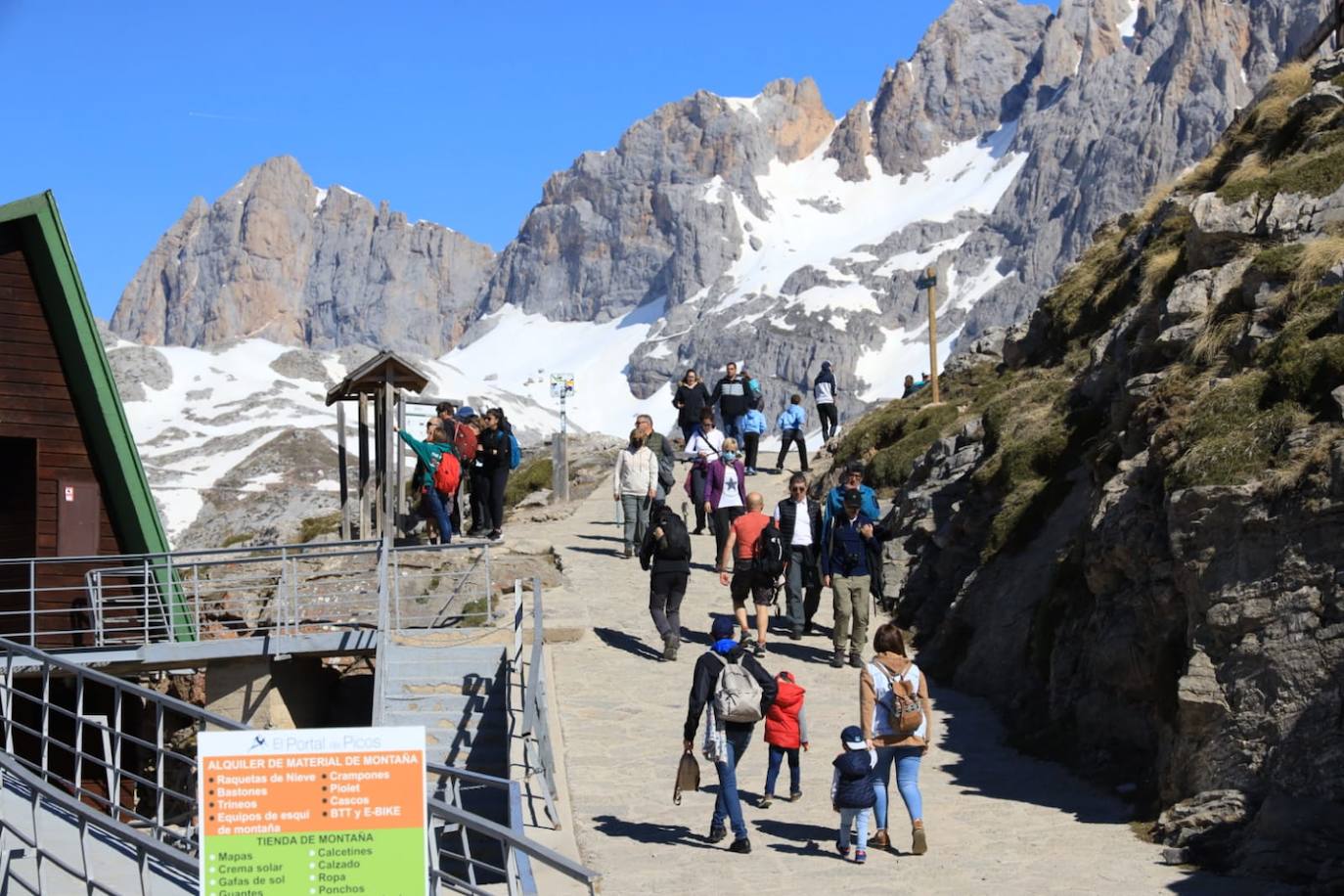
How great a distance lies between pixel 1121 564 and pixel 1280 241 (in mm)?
4885

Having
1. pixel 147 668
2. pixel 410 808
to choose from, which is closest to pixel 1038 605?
pixel 147 668

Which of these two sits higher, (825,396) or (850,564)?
(825,396)

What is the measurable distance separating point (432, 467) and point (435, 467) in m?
0.06

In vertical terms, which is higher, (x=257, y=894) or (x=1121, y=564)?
(x=1121, y=564)

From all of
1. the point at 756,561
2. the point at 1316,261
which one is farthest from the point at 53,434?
the point at 1316,261

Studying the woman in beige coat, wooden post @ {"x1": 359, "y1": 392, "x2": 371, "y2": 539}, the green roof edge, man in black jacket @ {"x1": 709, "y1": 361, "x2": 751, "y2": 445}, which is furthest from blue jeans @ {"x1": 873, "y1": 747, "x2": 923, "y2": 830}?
man in black jacket @ {"x1": 709, "y1": 361, "x2": 751, "y2": 445}

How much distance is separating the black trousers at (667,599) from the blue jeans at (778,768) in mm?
4416

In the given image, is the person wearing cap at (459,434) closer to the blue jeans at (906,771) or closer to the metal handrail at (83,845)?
the blue jeans at (906,771)

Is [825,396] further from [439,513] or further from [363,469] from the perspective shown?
[439,513]

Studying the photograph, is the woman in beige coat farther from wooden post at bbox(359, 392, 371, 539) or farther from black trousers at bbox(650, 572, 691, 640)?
wooden post at bbox(359, 392, 371, 539)

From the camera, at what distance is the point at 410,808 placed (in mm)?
6082

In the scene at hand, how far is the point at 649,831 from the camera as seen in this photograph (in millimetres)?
12203

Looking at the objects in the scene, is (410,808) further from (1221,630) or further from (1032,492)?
(1032,492)

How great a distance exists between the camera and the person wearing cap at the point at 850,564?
54.9 feet
